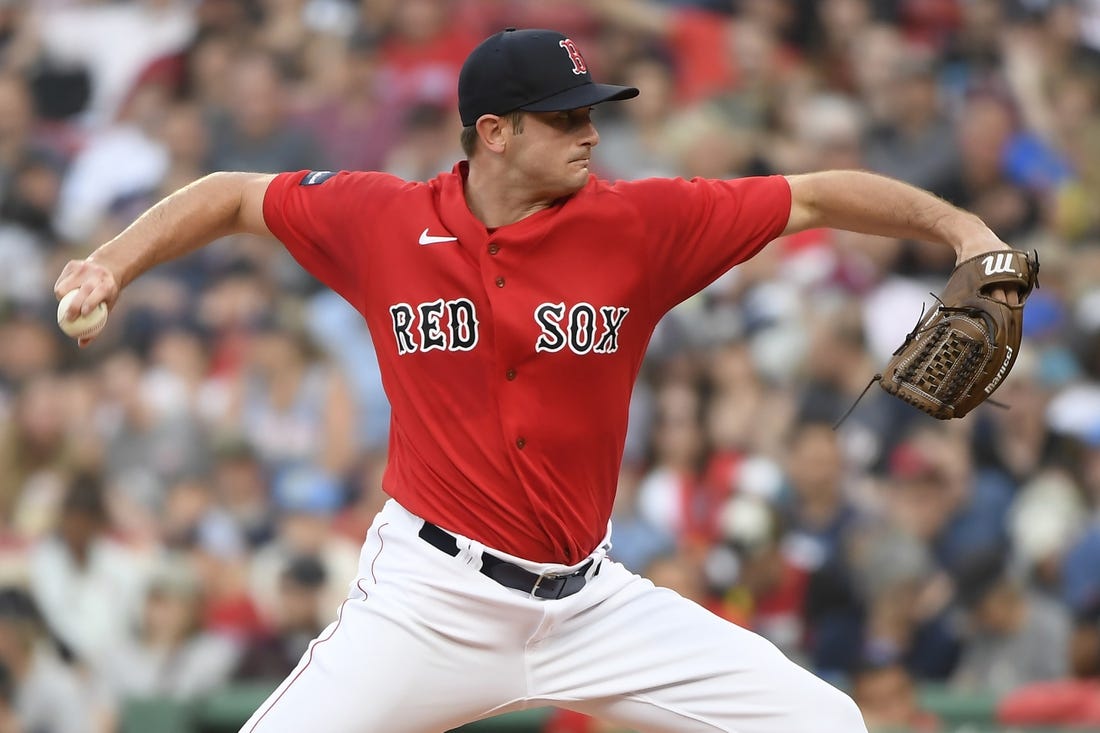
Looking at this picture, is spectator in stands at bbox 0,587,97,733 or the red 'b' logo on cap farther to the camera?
spectator in stands at bbox 0,587,97,733

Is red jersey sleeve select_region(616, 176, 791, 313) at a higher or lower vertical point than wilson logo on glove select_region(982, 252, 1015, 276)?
higher

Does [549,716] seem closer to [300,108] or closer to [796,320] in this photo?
[796,320]

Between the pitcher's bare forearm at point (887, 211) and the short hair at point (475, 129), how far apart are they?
748 mm

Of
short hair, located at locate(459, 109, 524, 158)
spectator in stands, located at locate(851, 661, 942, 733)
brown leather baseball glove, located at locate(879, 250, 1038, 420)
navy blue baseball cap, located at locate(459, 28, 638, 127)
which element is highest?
navy blue baseball cap, located at locate(459, 28, 638, 127)

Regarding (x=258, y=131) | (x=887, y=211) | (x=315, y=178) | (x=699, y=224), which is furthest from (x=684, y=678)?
(x=258, y=131)

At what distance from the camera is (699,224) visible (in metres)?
4.38

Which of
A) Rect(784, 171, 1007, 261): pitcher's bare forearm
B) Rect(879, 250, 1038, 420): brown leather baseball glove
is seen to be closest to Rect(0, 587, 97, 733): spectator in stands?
Rect(784, 171, 1007, 261): pitcher's bare forearm

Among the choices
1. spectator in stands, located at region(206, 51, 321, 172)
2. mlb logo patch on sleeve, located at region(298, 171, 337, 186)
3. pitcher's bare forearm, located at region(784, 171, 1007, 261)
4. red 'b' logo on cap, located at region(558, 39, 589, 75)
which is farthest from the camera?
spectator in stands, located at region(206, 51, 321, 172)

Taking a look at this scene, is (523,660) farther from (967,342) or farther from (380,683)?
(967,342)

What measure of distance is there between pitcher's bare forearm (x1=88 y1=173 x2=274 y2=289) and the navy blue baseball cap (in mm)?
662

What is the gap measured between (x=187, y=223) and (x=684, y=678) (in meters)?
1.72

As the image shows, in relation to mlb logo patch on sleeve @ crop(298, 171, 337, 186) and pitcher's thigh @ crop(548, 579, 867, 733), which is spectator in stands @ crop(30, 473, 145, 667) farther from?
pitcher's thigh @ crop(548, 579, 867, 733)

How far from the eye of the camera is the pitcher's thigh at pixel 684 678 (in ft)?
13.4

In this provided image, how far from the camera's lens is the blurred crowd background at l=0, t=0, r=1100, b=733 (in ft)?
24.7
